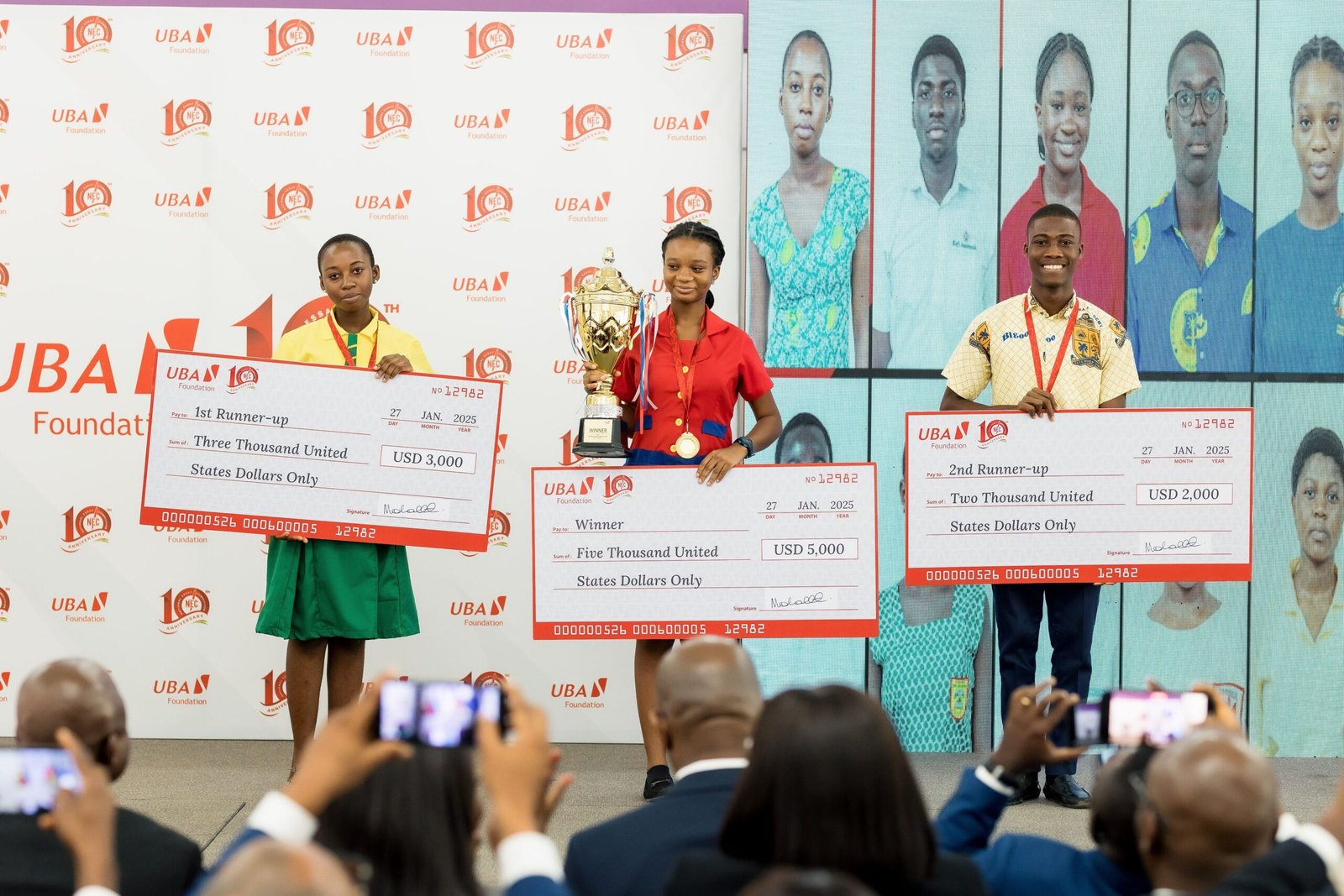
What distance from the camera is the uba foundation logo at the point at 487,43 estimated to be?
18.1 feet

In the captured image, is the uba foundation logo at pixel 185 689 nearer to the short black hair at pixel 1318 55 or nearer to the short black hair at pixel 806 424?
the short black hair at pixel 806 424

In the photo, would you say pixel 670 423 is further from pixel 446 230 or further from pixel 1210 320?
pixel 1210 320

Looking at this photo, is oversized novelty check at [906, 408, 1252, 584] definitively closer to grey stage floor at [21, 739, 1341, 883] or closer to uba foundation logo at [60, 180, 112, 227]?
grey stage floor at [21, 739, 1341, 883]

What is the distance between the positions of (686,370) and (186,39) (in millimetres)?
2570

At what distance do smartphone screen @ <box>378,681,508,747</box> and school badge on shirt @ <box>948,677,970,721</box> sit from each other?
376 cm

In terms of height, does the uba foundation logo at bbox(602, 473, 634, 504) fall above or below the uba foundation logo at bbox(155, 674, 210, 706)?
above

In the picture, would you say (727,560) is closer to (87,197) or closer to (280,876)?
(87,197)

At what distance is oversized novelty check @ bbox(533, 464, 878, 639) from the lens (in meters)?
4.26

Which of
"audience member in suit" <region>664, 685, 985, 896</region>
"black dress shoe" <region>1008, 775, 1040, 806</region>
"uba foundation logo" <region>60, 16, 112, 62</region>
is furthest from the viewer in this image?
"uba foundation logo" <region>60, 16, 112, 62</region>

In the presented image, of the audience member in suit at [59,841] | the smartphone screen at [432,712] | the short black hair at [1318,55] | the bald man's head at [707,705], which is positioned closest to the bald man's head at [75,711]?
the audience member in suit at [59,841]

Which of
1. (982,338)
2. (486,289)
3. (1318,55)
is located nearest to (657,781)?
(982,338)

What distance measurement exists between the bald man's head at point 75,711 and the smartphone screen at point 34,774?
276mm

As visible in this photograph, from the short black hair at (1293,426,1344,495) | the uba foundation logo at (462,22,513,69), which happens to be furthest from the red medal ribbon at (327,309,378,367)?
the short black hair at (1293,426,1344,495)

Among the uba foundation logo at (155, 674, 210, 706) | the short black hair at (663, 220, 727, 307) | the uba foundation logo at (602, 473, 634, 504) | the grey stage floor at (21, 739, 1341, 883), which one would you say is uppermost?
the short black hair at (663, 220, 727, 307)
